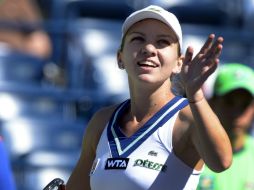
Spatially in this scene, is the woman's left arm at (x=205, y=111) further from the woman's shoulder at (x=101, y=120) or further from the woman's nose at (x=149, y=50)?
the woman's shoulder at (x=101, y=120)

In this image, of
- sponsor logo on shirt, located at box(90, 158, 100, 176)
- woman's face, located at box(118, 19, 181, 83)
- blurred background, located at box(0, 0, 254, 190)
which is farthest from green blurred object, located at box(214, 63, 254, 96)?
blurred background, located at box(0, 0, 254, 190)

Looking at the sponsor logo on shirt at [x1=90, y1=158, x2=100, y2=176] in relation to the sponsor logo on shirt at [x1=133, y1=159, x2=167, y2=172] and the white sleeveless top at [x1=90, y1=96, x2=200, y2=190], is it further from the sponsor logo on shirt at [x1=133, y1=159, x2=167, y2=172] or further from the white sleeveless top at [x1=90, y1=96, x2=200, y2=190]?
the sponsor logo on shirt at [x1=133, y1=159, x2=167, y2=172]

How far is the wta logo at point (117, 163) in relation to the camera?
299 cm

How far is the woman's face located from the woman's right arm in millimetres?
263

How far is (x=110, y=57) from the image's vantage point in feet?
25.8

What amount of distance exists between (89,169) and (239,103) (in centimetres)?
131

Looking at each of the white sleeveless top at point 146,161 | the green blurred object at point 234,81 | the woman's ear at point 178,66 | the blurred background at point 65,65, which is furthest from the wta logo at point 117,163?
the blurred background at point 65,65

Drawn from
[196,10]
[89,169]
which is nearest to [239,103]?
[89,169]

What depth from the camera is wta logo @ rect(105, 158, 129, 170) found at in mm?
2994

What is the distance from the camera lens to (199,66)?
276 centimetres

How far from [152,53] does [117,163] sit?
0.39 metres

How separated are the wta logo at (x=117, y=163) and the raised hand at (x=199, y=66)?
36 centimetres

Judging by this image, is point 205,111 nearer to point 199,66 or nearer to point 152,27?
point 199,66

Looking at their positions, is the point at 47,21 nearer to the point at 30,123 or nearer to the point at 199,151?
the point at 30,123
